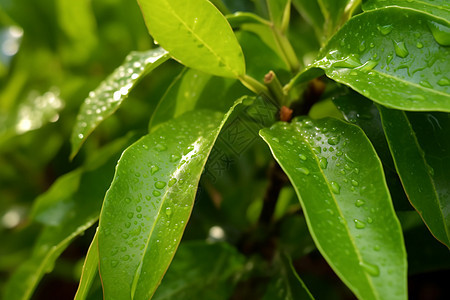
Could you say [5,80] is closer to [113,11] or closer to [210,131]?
[113,11]

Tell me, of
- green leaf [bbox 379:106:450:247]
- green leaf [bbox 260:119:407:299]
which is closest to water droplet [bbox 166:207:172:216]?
green leaf [bbox 260:119:407:299]

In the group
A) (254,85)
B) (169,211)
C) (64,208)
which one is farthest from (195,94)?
(64,208)

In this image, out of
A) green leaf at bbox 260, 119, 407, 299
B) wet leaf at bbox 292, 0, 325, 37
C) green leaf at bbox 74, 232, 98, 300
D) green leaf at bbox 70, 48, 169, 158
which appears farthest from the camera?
wet leaf at bbox 292, 0, 325, 37

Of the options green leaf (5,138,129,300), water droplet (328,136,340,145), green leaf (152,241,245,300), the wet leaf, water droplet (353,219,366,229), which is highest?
the wet leaf

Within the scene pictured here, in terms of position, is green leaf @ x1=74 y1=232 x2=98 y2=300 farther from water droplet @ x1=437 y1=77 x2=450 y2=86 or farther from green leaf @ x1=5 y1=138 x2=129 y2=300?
water droplet @ x1=437 y1=77 x2=450 y2=86

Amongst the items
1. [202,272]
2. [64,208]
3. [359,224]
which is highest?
[359,224]

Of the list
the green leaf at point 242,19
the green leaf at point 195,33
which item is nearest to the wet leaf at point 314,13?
the green leaf at point 242,19

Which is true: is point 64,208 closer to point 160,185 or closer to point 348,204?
point 160,185
